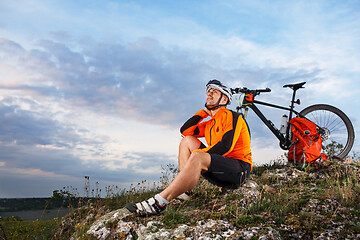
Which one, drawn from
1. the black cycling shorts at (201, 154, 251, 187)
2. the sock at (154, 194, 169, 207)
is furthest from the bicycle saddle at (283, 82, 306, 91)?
the sock at (154, 194, 169, 207)

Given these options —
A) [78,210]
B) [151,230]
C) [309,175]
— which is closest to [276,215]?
[151,230]

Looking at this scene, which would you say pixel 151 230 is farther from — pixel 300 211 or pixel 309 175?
pixel 309 175

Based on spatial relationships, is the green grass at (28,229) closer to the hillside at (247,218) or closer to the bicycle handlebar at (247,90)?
the hillside at (247,218)

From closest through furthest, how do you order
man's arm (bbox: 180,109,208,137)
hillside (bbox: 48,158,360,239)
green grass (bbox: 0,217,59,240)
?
hillside (bbox: 48,158,360,239) → man's arm (bbox: 180,109,208,137) → green grass (bbox: 0,217,59,240)

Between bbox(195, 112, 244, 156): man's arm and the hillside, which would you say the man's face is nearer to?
bbox(195, 112, 244, 156): man's arm

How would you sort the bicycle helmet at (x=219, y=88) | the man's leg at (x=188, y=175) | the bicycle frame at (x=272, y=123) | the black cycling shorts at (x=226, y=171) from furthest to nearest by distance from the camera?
1. the bicycle frame at (x=272, y=123)
2. the bicycle helmet at (x=219, y=88)
3. the black cycling shorts at (x=226, y=171)
4. the man's leg at (x=188, y=175)

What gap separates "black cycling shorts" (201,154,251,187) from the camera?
4.51 metres

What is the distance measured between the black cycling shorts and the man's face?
3.66 feet

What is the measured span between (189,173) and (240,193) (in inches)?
50.8

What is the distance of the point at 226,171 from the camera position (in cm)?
463

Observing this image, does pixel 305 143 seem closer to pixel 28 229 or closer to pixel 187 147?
pixel 187 147

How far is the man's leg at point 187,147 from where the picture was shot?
5293 mm

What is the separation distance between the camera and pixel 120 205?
631 centimetres

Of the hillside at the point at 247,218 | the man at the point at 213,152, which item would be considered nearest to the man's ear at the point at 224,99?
the man at the point at 213,152
